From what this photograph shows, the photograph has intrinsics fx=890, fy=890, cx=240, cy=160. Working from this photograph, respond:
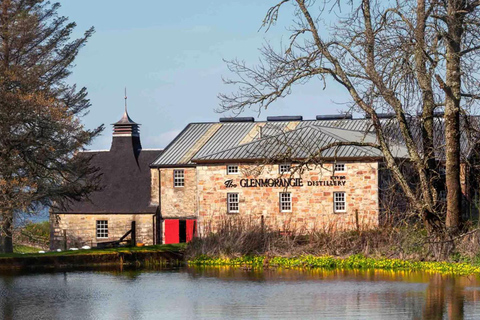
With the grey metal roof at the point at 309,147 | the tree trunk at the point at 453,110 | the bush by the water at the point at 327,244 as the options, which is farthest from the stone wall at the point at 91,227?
the tree trunk at the point at 453,110

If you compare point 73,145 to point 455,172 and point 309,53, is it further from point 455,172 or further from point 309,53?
point 455,172

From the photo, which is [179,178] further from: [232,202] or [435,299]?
[435,299]

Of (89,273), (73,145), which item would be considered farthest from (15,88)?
(89,273)

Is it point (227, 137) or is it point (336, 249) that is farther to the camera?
point (227, 137)

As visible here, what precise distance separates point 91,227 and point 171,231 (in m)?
5.05

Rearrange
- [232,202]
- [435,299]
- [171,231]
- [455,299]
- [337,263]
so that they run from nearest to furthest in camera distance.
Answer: [455,299]
[435,299]
[337,263]
[232,202]
[171,231]

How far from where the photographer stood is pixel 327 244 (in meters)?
31.6

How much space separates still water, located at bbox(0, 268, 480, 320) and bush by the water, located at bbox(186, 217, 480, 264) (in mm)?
1490

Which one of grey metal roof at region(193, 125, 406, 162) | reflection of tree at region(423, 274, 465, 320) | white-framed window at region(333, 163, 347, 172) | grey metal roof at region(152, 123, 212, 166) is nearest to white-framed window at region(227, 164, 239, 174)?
grey metal roof at region(193, 125, 406, 162)

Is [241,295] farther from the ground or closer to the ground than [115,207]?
closer to the ground

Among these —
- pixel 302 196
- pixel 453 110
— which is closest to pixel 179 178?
pixel 302 196

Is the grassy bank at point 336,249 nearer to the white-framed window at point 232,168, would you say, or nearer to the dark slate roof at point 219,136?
the white-framed window at point 232,168

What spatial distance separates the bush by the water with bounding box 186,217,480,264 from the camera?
1109 inches

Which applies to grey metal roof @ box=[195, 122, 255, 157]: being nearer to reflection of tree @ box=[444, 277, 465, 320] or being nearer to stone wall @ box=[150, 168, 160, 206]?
stone wall @ box=[150, 168, 160, 206]
